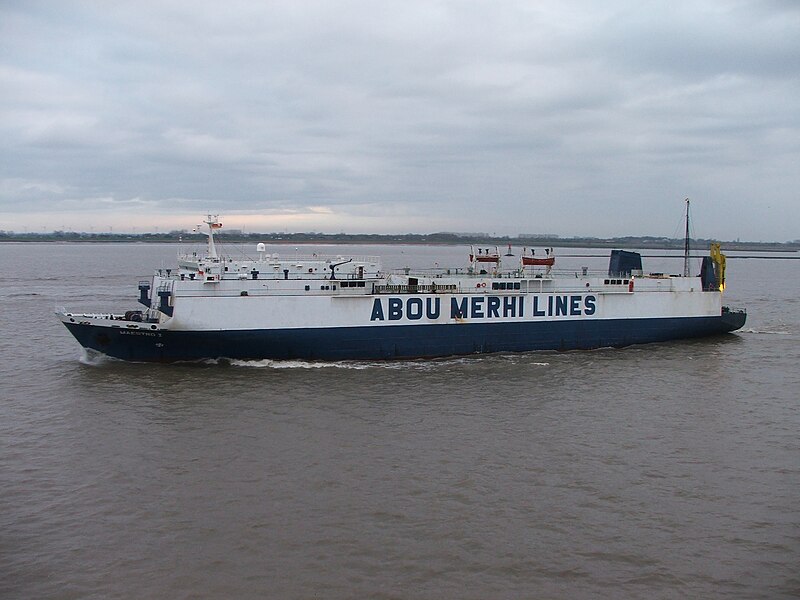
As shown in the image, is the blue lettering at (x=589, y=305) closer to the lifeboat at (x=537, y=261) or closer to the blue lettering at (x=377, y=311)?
the lifeboat at (x=537, y=261)

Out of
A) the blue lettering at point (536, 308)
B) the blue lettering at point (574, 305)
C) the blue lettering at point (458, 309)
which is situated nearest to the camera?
the blue lettering at point (458, 309)

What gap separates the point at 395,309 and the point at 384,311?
55 cm

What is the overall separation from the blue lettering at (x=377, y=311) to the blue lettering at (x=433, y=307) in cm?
228

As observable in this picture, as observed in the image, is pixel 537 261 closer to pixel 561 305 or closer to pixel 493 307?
pixel 561 305

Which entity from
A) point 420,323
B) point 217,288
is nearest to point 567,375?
point 420,323

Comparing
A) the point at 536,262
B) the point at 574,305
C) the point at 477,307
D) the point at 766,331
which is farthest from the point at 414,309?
the point at 766,331

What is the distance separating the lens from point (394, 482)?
16172 millimetres

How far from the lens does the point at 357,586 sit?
38.3 feet

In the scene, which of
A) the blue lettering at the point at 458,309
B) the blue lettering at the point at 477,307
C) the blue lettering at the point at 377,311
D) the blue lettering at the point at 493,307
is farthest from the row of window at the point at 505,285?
the blue lettering at the point at 377,311

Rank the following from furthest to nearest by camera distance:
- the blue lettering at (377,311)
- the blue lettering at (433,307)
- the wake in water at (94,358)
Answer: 1. the blue lettering at (433,307)
2. the blue lettering at (377,311)
3. the wake in water at (94,358)

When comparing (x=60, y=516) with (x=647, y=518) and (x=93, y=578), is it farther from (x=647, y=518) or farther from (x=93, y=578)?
(x=647, y=518)

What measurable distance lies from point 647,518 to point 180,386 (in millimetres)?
17603

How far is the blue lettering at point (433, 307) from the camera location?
30.4m

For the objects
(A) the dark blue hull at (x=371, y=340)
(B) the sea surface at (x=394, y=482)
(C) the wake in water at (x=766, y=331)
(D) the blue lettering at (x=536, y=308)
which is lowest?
(B) the sea surface at (x=394, y=482)
